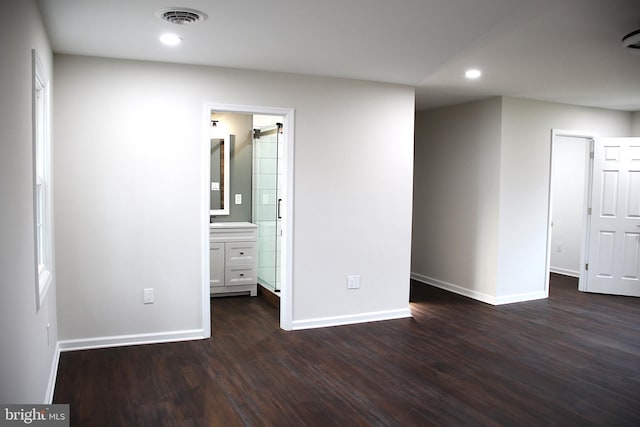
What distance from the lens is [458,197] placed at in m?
6.04

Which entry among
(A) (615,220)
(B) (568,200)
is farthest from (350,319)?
(B) (568,200)

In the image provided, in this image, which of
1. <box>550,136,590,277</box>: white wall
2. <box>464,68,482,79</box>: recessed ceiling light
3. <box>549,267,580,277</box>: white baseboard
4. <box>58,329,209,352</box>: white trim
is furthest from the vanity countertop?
<box>549,267,580,277</box>: white baseboard

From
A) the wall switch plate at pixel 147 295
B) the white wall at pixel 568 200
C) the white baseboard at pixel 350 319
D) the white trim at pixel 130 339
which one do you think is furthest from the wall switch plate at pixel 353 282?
the white wall at pixel 568 200

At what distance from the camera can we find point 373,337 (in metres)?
4.30

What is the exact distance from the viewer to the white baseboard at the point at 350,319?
4504 mm

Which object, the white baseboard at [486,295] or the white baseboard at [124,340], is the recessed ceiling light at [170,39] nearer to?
the white baseboard at [124,340]

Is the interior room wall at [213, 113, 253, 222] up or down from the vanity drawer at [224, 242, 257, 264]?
up

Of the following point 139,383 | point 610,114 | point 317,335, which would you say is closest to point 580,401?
point 317,335

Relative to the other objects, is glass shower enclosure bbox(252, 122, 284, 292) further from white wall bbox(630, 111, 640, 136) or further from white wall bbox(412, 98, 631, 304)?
white wall bbox(630, 111, 640, 136)

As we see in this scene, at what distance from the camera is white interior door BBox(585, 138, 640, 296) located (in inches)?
238

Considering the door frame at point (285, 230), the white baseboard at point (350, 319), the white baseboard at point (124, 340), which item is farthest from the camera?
the white baseboard at point (350, 319)

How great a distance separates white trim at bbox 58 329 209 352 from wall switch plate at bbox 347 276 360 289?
4.52 feet

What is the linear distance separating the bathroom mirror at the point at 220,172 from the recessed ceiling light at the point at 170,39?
2.44 m

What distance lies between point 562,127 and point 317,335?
3883 mm
